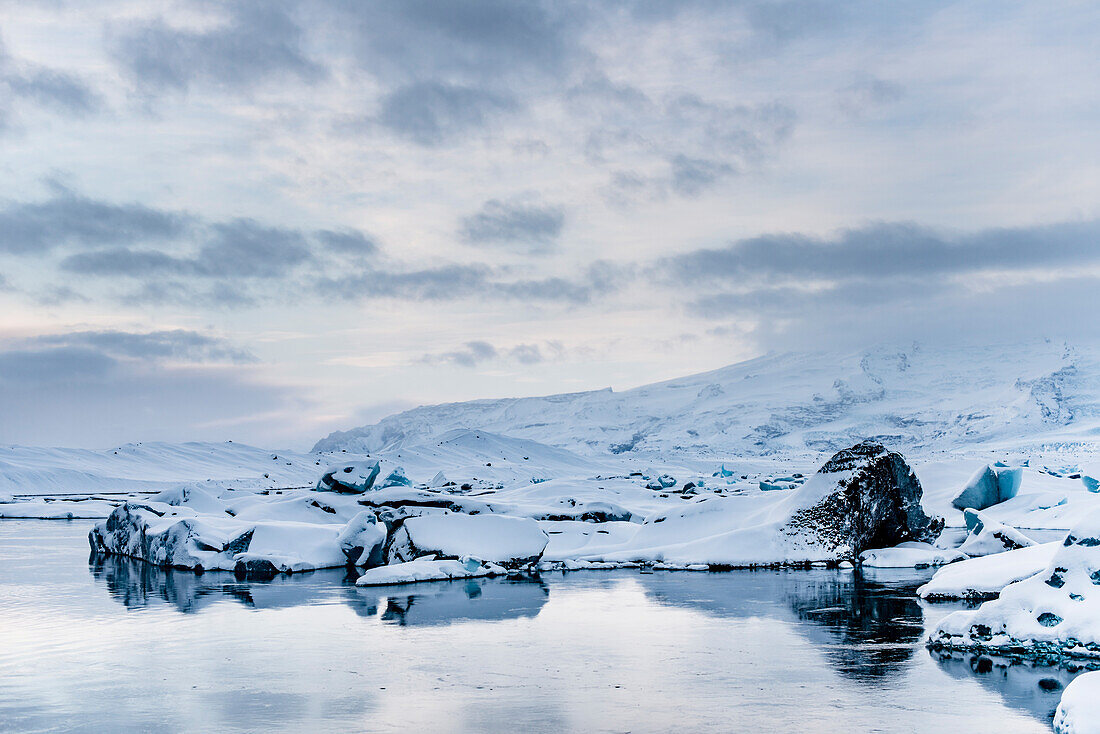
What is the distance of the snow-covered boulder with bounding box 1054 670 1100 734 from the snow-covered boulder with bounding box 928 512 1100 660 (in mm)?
2497

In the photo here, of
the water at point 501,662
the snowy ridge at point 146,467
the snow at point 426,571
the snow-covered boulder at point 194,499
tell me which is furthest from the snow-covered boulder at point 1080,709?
the snowy ridge at point 146,467

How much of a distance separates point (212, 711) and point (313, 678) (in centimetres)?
149

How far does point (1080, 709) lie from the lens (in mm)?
7777

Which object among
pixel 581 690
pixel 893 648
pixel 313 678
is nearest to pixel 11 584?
pixel 313 678

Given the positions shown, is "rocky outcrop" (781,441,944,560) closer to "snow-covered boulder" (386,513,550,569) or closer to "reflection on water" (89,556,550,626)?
"snow-covered boulder" (386,513,550,569)

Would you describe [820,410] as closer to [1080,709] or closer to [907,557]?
[907,557]

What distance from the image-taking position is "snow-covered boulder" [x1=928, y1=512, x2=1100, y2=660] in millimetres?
10586

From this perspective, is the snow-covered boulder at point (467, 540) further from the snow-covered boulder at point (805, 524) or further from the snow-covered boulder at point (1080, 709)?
the snow-covered boulder at point (1080, 709)

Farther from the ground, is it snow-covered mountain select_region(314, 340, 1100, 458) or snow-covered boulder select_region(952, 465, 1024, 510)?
snow-covered mountain select_region(314, 340, 1100, 458)

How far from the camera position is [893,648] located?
11.6 m

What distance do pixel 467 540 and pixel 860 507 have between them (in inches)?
335

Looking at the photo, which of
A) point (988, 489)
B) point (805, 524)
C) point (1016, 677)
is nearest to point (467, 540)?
point (805, 524)

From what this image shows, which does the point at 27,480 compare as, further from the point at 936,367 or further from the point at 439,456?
the point at 936,367

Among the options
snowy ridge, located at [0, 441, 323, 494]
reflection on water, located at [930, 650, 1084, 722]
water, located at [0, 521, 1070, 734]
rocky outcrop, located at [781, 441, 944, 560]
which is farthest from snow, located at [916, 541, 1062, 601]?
snowy ridge, located at [0, 441, 323, 494]
